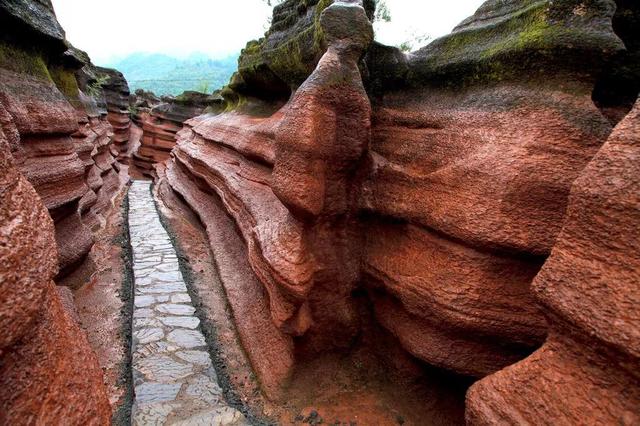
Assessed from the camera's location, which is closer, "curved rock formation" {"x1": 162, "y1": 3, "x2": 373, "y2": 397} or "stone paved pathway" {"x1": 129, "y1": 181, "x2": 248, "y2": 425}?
"curved rock formation" {"x1": 162, "y1": 3, "x2": 373, "y2": 397}

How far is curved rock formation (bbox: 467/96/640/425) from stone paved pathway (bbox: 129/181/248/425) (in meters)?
2.20

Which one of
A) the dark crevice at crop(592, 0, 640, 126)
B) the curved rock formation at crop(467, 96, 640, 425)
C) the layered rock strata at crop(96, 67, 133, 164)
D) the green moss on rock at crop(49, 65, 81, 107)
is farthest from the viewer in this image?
the layered rock strata at crop(96, 67, 133, 164)

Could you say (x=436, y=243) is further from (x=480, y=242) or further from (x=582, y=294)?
(x=582, y=294)

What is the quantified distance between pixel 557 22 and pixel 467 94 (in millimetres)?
668

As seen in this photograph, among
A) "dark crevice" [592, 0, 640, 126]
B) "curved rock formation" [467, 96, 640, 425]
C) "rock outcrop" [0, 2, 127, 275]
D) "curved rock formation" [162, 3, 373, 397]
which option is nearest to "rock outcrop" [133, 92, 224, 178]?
"rock outcrop" [0, 2, 127, 275]

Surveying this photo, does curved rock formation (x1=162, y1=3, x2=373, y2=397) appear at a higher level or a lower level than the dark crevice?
lower

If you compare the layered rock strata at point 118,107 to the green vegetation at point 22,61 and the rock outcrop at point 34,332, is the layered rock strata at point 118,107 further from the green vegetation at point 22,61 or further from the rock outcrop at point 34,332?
the rock outcrop at point 34,332

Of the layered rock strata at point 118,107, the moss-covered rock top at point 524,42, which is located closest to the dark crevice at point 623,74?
the moss-covered rock top at point 524,42

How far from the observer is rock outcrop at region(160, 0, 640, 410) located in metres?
2.19

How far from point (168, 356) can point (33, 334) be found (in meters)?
2.47

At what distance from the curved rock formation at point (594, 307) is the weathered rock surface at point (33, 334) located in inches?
73.6

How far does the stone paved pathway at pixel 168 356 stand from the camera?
118 inches

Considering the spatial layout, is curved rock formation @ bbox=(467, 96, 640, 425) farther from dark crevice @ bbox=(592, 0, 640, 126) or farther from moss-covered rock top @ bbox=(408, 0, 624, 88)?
dark crevice @ bbox=(592, 0, 640, 126)

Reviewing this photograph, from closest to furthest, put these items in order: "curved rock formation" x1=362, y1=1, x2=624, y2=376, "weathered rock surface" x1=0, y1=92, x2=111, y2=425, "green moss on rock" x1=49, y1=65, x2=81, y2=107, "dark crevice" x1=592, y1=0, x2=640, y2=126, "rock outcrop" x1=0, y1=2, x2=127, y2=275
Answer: "weathered rock surface" x1=0, y1=92, x2=111, y2=425 → "curved rock formation" x1=362, y1=1, x2=624, y2=376 → "dark crevice" x1=592, y1=0, x2=640, y2=126 → "rock outcrop" x1=0, y1=2, x2=127, y2=275 → "green moss on rock" x1=49, y1=65, x2=81, y2=107
